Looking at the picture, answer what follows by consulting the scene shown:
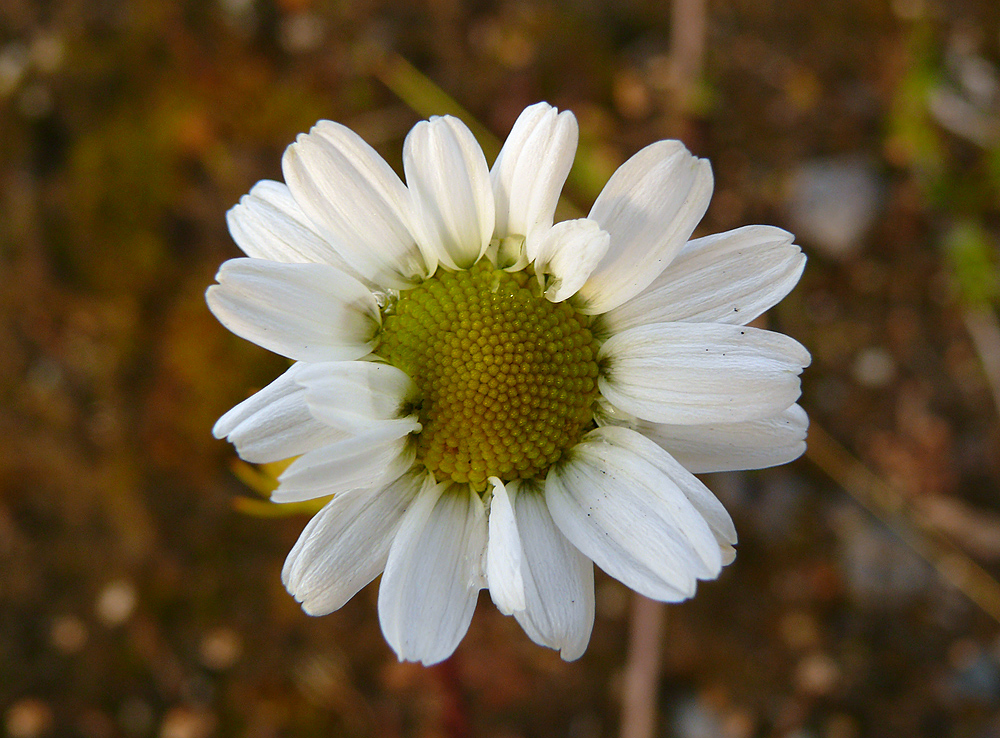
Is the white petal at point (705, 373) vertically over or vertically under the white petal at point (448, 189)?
under

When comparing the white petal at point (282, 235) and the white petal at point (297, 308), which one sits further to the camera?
the white petal at point (282, 235)

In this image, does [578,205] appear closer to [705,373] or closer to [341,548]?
[705,373]

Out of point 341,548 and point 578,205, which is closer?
point 341,548

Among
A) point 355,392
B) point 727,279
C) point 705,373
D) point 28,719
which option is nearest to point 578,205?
point 727,279

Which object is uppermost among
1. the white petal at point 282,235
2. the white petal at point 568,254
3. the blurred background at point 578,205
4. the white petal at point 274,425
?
the white petal at point 282,235

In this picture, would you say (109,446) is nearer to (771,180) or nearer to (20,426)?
(20,426)

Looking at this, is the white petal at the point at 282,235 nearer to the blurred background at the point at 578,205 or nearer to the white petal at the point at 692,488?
the white petal at the point at 692,488

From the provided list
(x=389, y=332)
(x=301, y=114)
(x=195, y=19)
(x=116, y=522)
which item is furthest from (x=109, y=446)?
(x=389, y=332)

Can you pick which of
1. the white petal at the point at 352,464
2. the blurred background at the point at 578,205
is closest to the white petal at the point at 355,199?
the white petal at the point at 352,464
